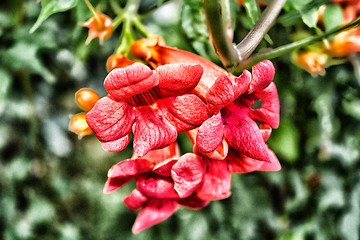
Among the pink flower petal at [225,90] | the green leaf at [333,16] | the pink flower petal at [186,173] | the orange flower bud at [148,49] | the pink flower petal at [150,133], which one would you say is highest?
the pink flower petal at [225,90]

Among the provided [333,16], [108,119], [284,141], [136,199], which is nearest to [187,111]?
[108,119]

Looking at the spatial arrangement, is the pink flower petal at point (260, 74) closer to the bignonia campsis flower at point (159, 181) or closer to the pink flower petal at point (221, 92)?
the pink flower petal at point (221, 92)

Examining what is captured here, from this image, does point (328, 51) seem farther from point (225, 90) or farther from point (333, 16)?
point (225, 90)

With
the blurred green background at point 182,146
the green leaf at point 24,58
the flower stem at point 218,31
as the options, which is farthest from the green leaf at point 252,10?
the green leaf at point 24,58

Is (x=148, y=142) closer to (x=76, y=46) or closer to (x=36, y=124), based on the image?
(x=76, y=46)

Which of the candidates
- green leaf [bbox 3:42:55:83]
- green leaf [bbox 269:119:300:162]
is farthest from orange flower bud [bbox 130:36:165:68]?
green leaf [bbox 269:119:300:162]

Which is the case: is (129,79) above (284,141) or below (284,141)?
above
